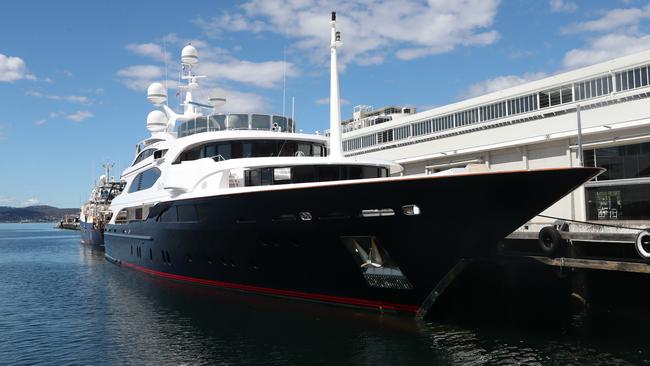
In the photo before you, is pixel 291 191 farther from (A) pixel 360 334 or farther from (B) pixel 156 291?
(B) pixel 156 291

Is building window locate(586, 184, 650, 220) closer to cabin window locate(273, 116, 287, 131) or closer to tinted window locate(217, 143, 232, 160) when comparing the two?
cabin window locate(273, 116, 287, 131)

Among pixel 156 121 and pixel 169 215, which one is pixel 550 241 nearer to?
pixel 169 215

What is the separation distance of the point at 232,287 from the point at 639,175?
16.7 meters

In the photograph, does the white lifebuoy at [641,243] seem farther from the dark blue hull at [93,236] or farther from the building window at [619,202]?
the dark blue hull at [93,236]

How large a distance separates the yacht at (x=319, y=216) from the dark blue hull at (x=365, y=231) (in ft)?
0.09

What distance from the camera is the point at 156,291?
1891cm

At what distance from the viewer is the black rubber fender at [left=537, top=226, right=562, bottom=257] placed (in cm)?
1455

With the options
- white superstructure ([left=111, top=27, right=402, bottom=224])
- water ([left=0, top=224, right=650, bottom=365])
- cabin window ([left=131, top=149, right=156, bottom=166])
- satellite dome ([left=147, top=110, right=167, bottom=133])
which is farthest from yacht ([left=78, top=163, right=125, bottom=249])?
water ([left=0, top=224, right=650, bottom=365])

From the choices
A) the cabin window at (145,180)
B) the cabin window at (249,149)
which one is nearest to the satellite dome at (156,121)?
the cabin window at (145,180)

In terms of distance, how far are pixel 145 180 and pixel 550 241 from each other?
16.9 m

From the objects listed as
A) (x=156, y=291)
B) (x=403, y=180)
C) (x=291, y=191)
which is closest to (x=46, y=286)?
(x=156, y=291)

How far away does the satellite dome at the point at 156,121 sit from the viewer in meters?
31.7

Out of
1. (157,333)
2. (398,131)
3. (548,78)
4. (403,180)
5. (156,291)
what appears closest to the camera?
(403,180)

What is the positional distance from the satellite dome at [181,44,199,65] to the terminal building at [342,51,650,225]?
1375 cm
